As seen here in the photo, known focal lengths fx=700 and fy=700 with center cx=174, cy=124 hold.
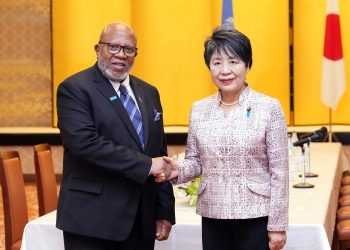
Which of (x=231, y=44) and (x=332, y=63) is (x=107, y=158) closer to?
(x=231, y=44)

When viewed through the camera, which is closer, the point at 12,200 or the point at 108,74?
the point at 108,74

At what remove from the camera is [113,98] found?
2.87 meters

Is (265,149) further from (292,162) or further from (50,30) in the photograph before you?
(50,30)

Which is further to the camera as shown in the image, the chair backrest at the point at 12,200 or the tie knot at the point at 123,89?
the chair backrest at the point at 12,200

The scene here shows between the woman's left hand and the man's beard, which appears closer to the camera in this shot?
the woman's left hand

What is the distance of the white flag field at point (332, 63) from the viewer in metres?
8.72

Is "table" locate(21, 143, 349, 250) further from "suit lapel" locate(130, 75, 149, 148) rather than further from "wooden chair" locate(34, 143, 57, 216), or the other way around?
"wooden chair" locate(34, 143, 57, 216)

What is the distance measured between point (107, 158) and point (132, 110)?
0.94 ft

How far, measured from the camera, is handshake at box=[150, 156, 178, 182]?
2816 millimetres

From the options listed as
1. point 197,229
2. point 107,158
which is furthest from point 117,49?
point 197,229

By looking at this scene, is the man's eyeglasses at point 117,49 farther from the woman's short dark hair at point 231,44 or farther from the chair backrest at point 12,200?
the chair backrest at point 12,200

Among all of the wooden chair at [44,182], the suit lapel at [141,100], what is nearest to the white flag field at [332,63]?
the wooden chair at [44,182]

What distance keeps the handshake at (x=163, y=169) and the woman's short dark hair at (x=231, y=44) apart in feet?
1.55

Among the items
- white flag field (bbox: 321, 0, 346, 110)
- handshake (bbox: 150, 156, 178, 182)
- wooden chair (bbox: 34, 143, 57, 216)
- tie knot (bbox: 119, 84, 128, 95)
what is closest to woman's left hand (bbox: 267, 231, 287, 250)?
handshake (bbox: 150, 156, 178, 182)
